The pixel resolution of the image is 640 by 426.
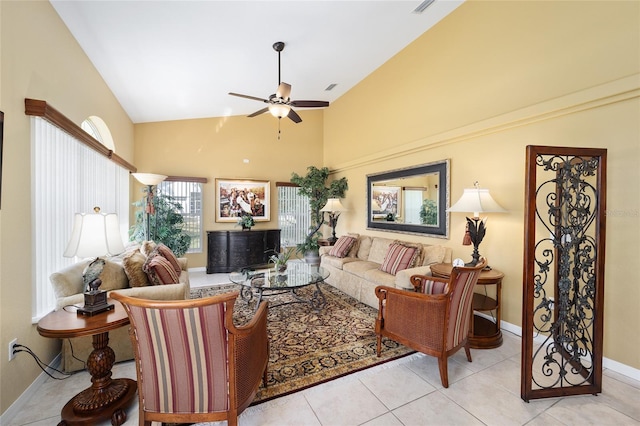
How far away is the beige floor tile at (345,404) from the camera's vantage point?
1937 millimetres

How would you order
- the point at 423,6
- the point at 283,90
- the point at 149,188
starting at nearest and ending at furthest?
1. the point at 283,90
2. the point at 423,6
3. the point at 149,188

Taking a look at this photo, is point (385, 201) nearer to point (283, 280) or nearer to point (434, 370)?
point (283, 280)

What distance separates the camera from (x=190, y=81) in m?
4.46

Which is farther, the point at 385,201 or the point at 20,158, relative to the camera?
the point at 385,201

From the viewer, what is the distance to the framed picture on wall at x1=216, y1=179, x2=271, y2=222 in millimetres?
6555

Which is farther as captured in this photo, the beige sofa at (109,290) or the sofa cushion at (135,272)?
the sofa cushion at (135,272)

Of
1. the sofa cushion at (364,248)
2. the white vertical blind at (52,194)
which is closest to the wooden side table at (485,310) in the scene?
the sofa cushion at (364,248)

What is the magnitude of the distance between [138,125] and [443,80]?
5989mm

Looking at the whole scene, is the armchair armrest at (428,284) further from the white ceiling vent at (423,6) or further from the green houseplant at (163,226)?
the green houseplant at (163,226)

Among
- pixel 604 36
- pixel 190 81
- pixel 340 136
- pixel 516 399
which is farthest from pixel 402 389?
pixel 340 136

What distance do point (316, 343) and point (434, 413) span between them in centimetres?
131

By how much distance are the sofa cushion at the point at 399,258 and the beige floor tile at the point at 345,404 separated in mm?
1943

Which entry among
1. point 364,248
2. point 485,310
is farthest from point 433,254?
point 364,248

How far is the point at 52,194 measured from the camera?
258 cm
